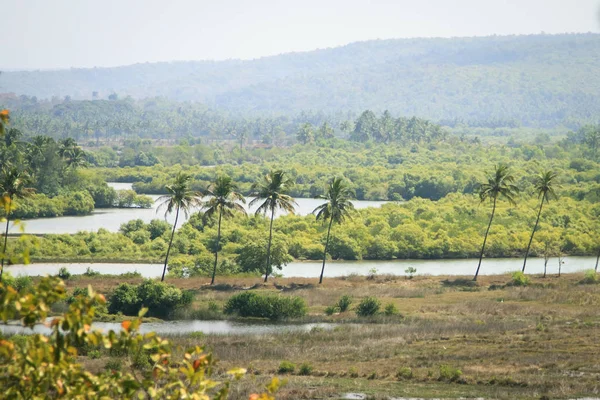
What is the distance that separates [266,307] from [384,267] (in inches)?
1342

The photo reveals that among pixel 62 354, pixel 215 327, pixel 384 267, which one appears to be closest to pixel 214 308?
pixel 215 327

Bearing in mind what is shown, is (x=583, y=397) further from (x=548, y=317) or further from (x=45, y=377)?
(x=45, y=377)

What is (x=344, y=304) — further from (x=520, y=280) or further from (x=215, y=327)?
(x=520, y=280)

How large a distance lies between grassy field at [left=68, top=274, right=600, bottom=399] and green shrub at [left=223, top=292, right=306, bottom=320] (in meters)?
1.26

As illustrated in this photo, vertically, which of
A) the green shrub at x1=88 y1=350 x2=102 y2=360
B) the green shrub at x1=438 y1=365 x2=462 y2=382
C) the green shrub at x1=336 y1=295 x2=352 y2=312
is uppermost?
the green shrub at x1=438 y1=365 x2=462 y2=382

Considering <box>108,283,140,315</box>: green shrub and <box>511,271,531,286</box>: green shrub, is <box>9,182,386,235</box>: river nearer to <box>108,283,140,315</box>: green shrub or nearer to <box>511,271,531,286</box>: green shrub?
<box>511,271,531,286</box>: green shrub

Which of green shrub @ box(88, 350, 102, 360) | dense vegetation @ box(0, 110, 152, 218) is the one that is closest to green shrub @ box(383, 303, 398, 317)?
green shrub @ box(88, 350, 102, 360)

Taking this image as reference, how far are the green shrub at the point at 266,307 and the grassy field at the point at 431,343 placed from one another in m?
1.26

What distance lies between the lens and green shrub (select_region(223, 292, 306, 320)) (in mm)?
59344

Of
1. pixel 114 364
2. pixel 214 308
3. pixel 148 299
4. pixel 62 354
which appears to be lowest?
pixel 214 308

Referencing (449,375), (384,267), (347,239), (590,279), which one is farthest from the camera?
(347,239)

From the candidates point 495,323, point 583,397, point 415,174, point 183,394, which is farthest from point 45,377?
point 415,174

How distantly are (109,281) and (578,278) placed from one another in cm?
3872

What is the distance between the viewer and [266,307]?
59656 millimetres
